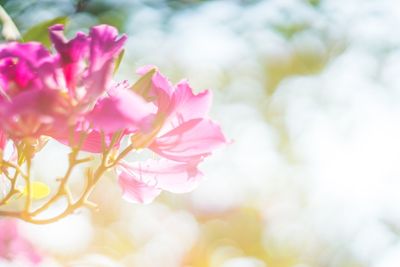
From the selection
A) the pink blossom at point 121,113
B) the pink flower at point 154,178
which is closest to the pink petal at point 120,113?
the pink blossom at point 121,113

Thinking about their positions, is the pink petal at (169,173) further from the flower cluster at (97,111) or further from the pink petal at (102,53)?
the pink petal at (102,53)

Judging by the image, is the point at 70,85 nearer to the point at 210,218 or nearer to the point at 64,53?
the point at 64,53

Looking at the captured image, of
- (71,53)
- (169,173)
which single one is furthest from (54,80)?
(169,173)

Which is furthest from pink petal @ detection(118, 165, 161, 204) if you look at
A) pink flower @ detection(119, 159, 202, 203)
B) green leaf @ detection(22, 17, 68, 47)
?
green leaf @ detection(22, 17, 68, 47)

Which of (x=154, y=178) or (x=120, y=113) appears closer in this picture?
(x=120, y=113)

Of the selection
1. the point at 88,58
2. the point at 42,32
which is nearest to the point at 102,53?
the point at 88,58

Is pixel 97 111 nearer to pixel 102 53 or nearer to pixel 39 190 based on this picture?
pixel 102 53

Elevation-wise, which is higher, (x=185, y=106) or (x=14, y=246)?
(x=185, y=106)

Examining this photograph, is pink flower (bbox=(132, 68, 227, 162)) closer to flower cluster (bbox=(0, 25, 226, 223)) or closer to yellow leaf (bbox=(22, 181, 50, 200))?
flower cluster (bbox=(0, 25, 226, 223))
